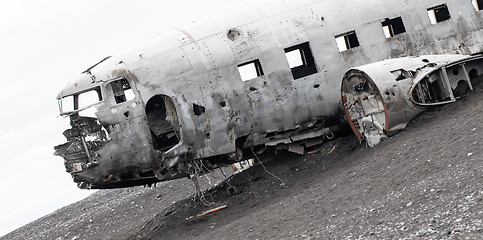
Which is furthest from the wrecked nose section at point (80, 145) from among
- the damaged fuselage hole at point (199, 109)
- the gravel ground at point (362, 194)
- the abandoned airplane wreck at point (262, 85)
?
the gravel ground at point (362, 194)

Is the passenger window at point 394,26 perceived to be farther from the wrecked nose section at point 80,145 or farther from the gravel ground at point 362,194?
the wrecked nose section at point 80,145

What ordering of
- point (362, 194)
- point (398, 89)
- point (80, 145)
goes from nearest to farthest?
point (362, 194), point (398, 89), point (80, 145)

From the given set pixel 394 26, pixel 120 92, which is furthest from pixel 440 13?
pixel 120 92

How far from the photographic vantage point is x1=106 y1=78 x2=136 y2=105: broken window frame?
13898mm

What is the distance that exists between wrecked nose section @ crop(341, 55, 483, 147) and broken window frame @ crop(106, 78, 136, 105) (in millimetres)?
5743

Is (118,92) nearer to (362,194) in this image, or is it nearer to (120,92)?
(120,92)

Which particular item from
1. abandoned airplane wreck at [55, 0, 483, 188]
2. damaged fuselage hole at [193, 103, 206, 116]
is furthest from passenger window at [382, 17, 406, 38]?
damaged fuselage hole at [193, 103, 206, 116]

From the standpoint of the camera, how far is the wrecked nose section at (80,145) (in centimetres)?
1357

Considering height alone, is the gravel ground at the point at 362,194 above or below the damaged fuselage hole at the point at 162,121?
below

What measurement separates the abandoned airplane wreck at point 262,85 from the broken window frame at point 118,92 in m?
0.03

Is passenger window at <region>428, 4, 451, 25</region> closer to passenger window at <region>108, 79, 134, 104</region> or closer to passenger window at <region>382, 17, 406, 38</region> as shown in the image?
passenger window at <region>382, 17, 406, 38</region>

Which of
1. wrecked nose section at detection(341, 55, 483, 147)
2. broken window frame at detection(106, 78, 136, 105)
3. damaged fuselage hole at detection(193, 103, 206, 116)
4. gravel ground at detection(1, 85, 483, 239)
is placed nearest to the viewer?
gravel ground at detection(1, 85, 483, 239)

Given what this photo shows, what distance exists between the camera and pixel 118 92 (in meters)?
14.1

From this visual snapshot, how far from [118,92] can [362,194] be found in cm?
711
